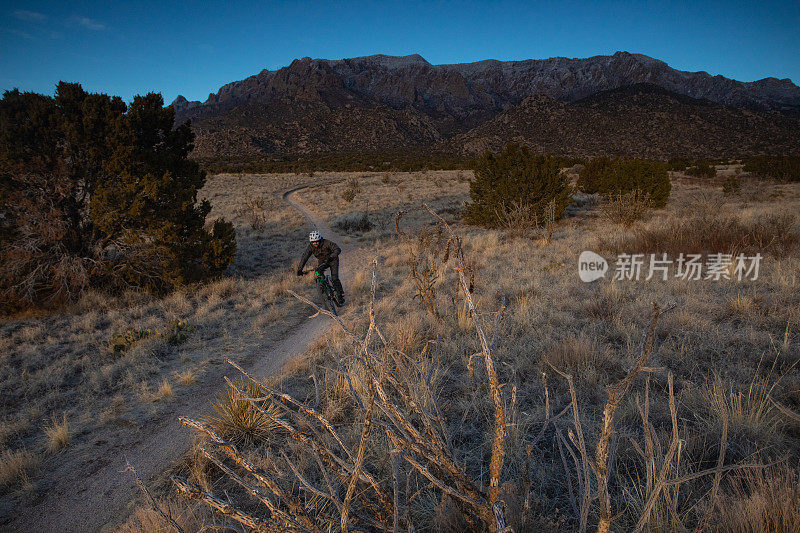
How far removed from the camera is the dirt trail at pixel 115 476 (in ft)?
8.62

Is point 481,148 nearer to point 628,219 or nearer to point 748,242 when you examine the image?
point 628,219

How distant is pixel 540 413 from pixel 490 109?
427 feet

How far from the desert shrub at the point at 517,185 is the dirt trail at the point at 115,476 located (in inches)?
447

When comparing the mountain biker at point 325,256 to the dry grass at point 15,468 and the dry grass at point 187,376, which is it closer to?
the dry grass at point 187,376

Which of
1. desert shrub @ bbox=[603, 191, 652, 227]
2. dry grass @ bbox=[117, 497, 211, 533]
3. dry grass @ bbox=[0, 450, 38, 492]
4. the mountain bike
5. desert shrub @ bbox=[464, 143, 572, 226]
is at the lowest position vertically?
dry grass @ bbox=[0, 450, 38, 492]

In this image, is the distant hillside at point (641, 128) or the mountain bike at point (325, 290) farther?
the distant hillside at point (641, 128)

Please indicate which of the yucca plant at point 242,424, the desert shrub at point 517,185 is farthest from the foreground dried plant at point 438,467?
the desert shrub at point 517,185

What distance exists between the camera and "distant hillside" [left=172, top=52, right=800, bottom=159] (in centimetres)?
5088

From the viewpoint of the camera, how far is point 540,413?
10.0 feet

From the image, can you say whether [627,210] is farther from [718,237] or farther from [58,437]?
[58,437]

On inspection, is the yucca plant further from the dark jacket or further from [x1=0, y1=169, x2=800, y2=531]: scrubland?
the dark jacket

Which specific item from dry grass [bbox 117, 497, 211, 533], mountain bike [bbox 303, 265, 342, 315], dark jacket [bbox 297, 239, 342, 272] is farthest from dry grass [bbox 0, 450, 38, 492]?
dark jacket [bbox 297, 239, 342, 272]

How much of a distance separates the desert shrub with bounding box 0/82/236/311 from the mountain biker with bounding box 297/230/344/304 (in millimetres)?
3149

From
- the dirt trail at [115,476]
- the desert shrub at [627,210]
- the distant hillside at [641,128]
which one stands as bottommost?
the dirt trail at [115,476]
